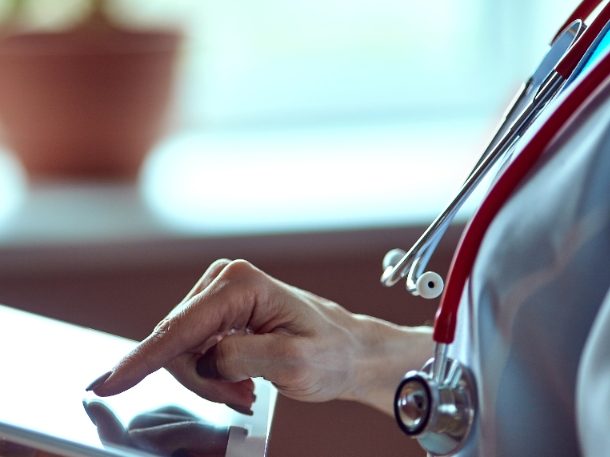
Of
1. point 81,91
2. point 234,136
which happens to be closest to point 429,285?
point 81,91

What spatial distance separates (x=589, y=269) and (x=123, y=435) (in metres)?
0.30

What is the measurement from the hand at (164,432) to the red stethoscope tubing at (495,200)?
176mm

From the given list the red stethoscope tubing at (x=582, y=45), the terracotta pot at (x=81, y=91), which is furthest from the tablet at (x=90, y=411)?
the terracotta pot at (x=81, y=91)

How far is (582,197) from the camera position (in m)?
0.46

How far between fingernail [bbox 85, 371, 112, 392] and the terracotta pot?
56.2 inches

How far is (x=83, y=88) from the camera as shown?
1.93 meters

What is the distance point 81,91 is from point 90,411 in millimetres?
1494

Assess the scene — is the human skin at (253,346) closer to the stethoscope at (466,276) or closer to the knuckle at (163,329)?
the knuckle at (163,329)

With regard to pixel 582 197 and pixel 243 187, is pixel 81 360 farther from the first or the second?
pixel 243 187

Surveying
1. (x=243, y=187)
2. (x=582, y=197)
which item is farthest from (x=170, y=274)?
(x=582, y=197)

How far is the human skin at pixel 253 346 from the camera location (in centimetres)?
61

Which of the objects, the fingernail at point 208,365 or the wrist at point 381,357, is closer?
the fingernail at point 208,365

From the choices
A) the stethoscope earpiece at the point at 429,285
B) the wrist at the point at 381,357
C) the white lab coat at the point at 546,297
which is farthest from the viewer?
the wrist at the point at 381,357

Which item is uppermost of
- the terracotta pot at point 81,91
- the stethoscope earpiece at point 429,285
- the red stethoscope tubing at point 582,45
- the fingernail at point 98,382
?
the terracotta pot at point 81,91
